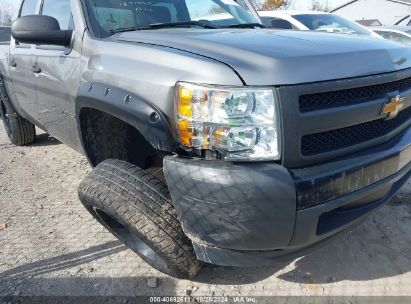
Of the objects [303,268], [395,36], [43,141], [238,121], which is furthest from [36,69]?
[395,36]

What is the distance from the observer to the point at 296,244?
1873 mm

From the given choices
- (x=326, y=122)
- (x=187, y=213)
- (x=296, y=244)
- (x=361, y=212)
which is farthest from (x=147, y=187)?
(x=361, y=212)

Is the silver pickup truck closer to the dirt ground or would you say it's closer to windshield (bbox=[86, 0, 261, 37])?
windshield (bbox=[86, 0, 261, 37])

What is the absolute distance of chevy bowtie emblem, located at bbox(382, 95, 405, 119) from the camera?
2139 mm

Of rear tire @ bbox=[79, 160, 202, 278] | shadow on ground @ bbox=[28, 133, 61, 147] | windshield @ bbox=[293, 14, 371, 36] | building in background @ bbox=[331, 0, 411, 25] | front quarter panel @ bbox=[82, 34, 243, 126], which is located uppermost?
front quarter panel @ bbox=[82, 34, 243, 126]

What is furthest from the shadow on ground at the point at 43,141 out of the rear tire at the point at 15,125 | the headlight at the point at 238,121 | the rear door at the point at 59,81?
the headlight at the point at 238,121

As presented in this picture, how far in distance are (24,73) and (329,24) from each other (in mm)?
6650

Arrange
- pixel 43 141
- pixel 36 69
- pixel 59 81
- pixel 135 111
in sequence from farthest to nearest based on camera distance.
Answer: pixel 43 141 < pixel 36 69 < pixel 59 81 < pixel 135 111

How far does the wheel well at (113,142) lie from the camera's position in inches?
105

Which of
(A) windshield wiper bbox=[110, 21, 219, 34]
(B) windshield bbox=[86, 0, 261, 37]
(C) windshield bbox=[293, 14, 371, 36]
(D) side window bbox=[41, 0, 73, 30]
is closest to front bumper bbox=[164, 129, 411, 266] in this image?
(A) windshield wiper bbox=[110, 21, 219, 34]

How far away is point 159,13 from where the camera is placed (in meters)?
2.96

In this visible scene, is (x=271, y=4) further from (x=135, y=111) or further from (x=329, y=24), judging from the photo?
(x=135, y=111)

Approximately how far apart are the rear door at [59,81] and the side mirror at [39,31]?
0.31 ft

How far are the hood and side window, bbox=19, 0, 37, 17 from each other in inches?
77.2
